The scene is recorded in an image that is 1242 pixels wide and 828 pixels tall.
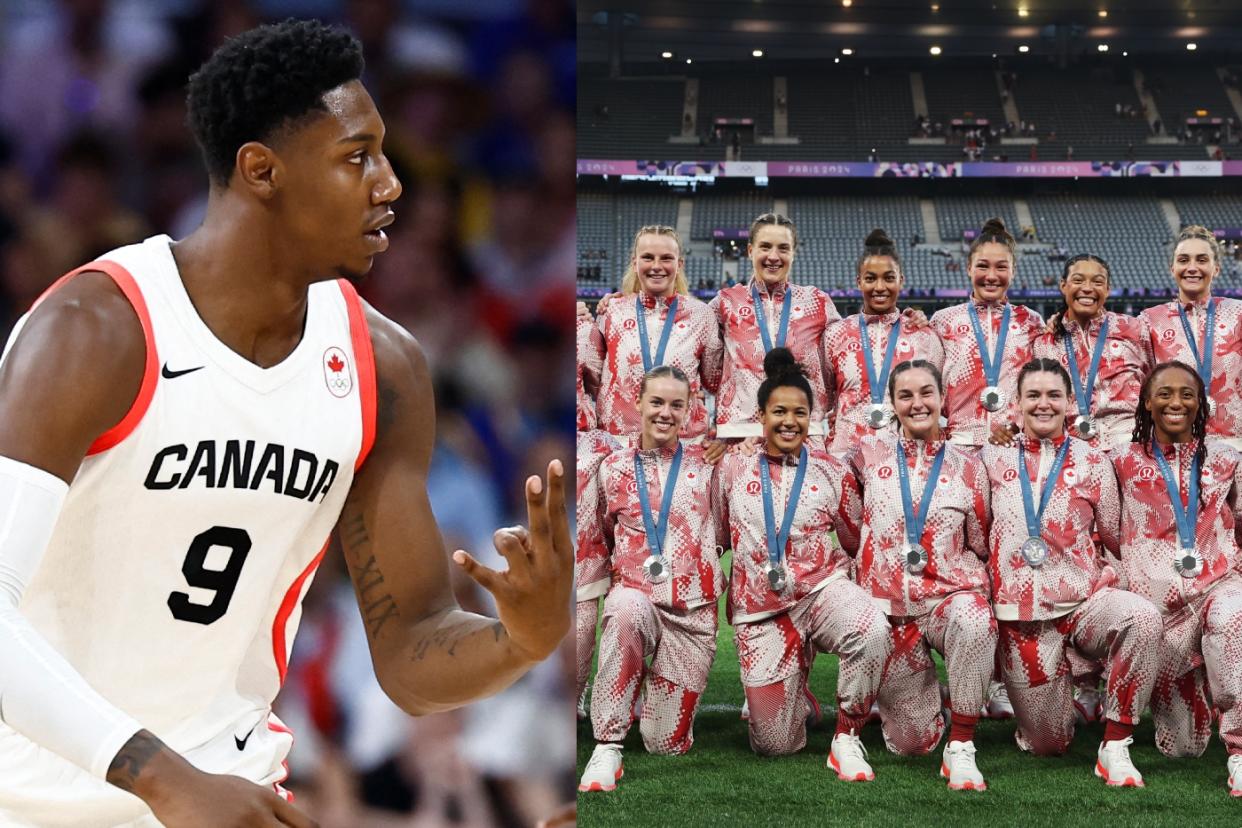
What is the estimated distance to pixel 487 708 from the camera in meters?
2.43

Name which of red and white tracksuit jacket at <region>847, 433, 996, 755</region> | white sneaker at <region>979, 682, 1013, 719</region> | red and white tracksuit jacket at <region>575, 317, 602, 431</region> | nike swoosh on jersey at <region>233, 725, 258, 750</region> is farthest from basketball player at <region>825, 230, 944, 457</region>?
nike swoosh on jersey at <region>233, 725, 258, 750</region>

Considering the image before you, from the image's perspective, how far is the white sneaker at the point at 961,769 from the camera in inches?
183

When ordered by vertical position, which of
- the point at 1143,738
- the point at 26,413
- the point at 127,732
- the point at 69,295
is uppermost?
the point at 69,295

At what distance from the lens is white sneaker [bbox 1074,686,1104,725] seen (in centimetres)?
572

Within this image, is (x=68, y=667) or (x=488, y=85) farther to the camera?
(x=488, y=85)

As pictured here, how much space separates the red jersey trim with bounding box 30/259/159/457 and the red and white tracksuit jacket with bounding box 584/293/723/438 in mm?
3878

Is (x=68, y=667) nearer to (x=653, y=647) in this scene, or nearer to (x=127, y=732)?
(x=127, y=732)

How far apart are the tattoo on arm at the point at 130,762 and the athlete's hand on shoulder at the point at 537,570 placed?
1.25 feet

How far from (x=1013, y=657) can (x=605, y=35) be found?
2704 cm

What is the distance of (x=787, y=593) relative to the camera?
16.8 ft

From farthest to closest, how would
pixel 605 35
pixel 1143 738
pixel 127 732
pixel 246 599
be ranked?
1. pixel 605 35
2. pixel 1143 738
3. pixel 246 599
4. pixel 127 732

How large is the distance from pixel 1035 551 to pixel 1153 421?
673mm

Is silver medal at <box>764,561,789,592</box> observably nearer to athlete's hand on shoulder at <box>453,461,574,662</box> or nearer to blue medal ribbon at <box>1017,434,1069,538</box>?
blue medal ribbon at <box>1017,434,1069,538</box>

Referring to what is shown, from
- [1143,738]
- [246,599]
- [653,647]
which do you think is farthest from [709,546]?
[246,599]
